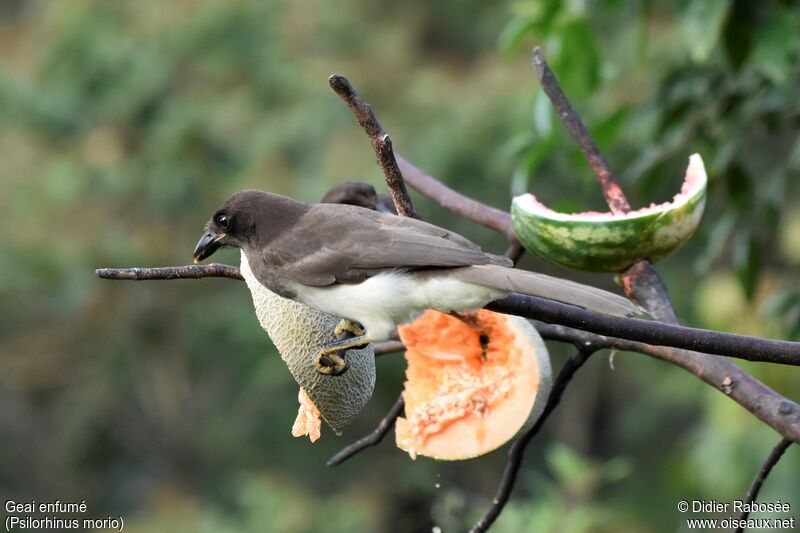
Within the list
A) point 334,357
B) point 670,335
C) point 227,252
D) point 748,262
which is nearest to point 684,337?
point 670,335

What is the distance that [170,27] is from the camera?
30.5ft

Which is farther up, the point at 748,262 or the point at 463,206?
the point at 463,206

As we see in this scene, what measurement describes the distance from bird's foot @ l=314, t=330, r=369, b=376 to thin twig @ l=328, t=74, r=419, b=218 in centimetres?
30

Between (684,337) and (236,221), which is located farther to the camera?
(236,221)

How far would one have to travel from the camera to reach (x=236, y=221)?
2111 mm

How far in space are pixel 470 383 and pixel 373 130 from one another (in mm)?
791

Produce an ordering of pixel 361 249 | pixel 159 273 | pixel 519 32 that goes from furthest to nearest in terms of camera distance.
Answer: pixel 519 32, pixel 361 249, pixel 159 273

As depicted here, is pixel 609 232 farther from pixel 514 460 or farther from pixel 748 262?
pixel 748 262

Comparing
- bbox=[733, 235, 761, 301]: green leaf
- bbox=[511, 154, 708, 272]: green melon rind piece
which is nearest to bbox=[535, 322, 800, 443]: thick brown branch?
bbox=[511, 154, 708, 272]: green melon rind piece

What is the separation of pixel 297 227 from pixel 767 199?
4.52ft

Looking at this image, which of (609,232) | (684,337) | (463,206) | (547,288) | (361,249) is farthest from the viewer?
(463,206)

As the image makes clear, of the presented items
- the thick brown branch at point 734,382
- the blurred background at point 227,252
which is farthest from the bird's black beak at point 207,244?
the blurred background at point 227,252

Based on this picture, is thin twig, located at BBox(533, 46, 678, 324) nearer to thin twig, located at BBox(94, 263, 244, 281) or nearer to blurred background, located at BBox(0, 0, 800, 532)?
thin twig, located at BBox(94, 263, 244, 281)

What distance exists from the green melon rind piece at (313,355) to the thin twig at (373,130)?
1.24 feet
